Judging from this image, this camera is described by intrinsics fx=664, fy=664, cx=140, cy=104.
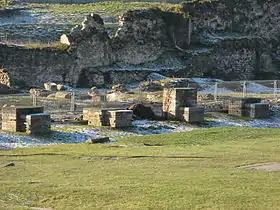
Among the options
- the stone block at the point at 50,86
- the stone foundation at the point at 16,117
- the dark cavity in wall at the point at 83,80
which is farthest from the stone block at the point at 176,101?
the dark cavity in wall at the point at 83,80

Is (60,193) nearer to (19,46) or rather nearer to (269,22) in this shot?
(19,46)

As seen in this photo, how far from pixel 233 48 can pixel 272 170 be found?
3973 centimetres

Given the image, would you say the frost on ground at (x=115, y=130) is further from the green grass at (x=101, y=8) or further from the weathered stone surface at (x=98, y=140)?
the green grass at (x=101, y=8)

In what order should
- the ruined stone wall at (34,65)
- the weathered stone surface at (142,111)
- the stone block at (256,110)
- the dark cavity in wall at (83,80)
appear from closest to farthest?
the weathered stone surface at (142,111)
the stone block at (256,110)
the ruined stone wall at (34,65)
the dark cavity in wall at (83,80)

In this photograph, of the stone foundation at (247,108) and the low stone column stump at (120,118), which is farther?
the stone foundation at (247,108)

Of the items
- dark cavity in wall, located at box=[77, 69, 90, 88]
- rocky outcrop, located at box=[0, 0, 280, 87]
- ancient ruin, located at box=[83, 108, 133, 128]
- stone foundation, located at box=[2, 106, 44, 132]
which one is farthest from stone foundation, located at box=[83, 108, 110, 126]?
dark cavity in wall, located at box=[77, 69, 90, 88]

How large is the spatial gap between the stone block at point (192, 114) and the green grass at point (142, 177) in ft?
13.4

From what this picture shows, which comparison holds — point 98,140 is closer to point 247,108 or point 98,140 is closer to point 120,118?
point 120,118

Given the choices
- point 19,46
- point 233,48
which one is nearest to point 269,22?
point 233,48

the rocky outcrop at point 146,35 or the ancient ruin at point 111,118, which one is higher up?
the rocky outcrop at point 146,35

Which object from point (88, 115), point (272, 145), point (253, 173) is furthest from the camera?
point (88, 115)

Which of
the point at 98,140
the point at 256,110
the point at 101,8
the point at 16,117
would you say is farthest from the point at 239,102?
the point at 101,8

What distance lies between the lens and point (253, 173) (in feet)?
36.6

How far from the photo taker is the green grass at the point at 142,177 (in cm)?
887
